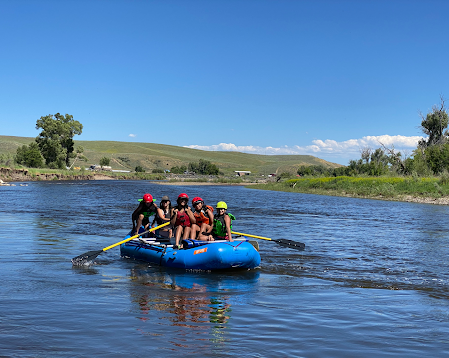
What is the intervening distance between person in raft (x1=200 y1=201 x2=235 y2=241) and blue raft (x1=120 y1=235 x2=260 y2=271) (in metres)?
0.53

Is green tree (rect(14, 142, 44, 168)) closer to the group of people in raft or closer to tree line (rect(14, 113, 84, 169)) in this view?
tree line (rect(14, 113, 84, 169))

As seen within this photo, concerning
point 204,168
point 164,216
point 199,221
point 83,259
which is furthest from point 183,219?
point 204,168

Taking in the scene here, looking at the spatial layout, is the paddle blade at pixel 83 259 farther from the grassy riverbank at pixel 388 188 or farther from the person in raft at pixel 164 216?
the grassy riverbank at pixel 388 188

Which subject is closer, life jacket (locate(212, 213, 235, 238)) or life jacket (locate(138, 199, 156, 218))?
life jacket (locate(212, 213, 235, 238))

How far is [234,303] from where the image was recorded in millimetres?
8406

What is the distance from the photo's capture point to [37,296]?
8.55 m

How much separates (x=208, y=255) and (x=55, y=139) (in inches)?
3387

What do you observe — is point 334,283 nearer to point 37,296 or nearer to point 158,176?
point 37,296

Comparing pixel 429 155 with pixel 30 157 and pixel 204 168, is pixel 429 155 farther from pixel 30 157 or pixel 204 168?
pixel 204 168

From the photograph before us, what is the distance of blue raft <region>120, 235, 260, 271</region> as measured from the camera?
34.6 feet

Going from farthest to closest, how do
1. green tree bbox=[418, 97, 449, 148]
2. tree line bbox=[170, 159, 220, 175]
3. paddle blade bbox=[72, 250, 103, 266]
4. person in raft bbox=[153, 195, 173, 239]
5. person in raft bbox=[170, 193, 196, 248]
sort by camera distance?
1. tree line bbox=[170, 159, 220, 175]
2. green tree bbox=[418, 97, 449, 148]
3. person in raft bbox=[153, 195, 173, 239]
4. paddle blade bbox=[72, 250, 103, 266]
5. person in raft bbox=[170, 193, 196, 248]

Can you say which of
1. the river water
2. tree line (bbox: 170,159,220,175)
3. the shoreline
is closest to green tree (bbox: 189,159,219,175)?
tree line (bbox: 170,159,220,175)

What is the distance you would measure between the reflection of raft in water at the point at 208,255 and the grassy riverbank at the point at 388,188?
28978 millimetres

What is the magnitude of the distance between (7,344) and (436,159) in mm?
48419
